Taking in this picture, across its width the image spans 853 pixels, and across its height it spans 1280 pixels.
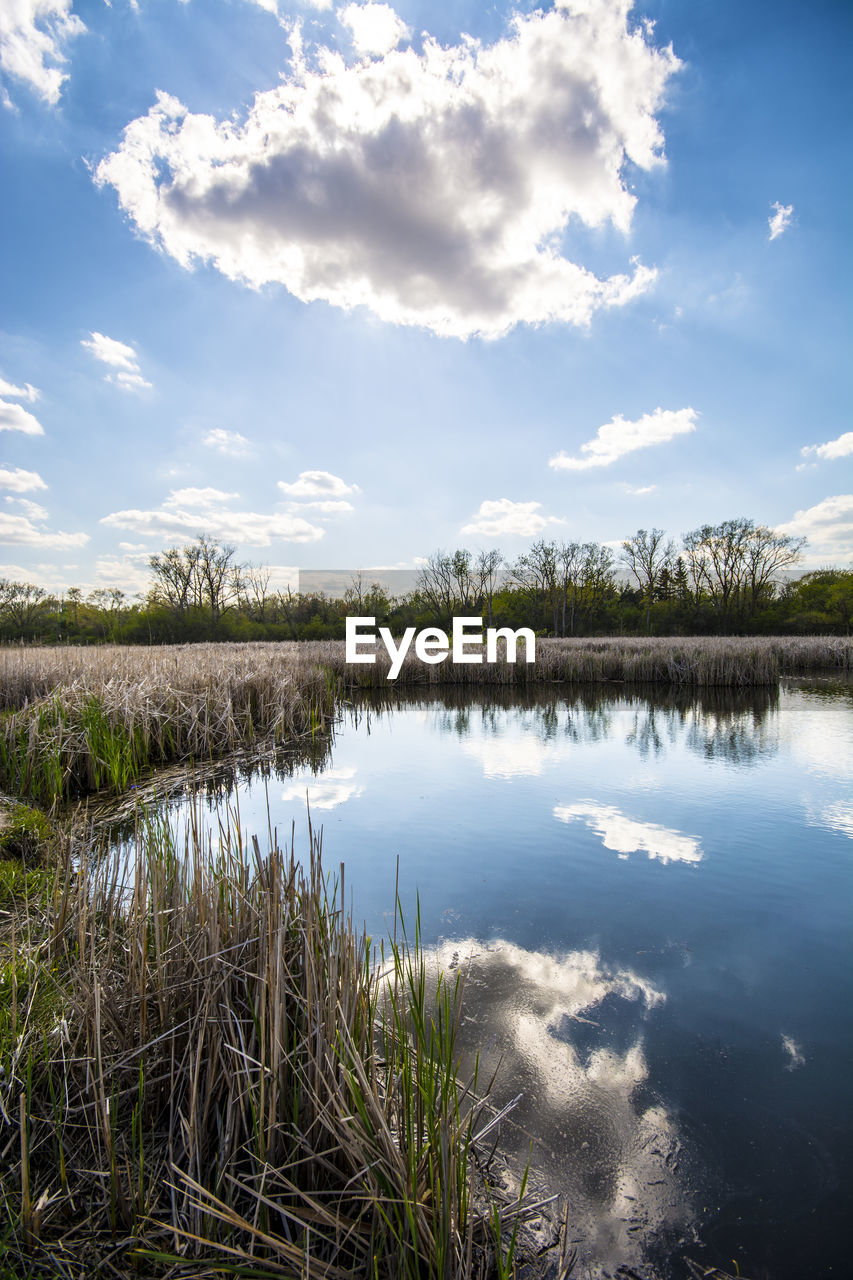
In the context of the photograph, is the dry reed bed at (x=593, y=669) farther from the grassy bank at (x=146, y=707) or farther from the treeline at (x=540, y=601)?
the treeline at (x=540, y=601)

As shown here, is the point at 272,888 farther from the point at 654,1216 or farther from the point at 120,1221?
the point at 654,1216

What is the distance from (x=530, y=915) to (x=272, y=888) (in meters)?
2.06

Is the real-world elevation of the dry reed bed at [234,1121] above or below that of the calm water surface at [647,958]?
above

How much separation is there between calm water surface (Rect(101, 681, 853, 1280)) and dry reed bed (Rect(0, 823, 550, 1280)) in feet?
1.31

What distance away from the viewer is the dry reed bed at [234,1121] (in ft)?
Result: 4.27

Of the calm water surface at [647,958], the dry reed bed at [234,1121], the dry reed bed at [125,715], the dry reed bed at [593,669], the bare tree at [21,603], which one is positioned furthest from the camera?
the bare tree at [21,603]

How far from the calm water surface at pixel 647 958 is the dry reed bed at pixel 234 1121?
40 cm

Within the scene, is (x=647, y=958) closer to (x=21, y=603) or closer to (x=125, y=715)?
(x=125, y=715)

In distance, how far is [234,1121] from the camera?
1.56 metres

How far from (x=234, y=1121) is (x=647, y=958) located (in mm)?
2227

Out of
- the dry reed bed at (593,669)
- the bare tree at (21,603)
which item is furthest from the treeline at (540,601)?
the dry reed bed at (593,669)

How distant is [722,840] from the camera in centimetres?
473

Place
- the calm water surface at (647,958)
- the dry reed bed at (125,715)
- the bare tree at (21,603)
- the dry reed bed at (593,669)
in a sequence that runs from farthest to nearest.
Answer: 1. the bare tree at (21,603)
2. the dry reed bed at (593,669)
3. the dry reed bed at (125,715)
4. the calm water surface at (647,958)

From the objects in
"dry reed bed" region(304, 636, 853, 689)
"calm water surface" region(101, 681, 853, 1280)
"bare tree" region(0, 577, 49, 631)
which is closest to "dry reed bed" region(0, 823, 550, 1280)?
"calm water surface" region(101, 681, 853, 1280)
